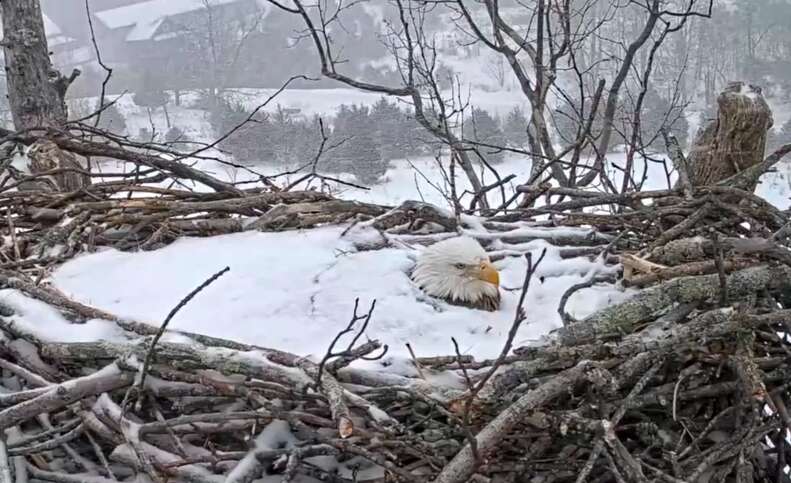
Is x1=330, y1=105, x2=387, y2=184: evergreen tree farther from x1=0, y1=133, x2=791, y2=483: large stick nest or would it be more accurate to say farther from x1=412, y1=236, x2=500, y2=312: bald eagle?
x1=0, y1=133, x2=791, y2=483: large stick nest

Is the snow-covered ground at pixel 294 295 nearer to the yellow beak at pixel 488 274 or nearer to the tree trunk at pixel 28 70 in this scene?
the yellow beak at pixel 488 274

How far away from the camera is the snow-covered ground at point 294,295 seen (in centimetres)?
108

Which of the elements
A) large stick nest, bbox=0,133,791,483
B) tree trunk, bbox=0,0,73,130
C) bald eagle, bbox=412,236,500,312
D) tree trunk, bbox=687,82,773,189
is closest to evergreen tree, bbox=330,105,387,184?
tree trunk, bbox=0,0,73,130

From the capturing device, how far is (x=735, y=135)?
1.53 metres

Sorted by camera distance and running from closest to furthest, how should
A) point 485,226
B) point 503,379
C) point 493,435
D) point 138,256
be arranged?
point 493,435 < point 503,379 < point 138,256 < point 485,226

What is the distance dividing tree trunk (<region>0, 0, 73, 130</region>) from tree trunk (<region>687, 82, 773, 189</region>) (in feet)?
7.26

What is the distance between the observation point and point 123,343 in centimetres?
95

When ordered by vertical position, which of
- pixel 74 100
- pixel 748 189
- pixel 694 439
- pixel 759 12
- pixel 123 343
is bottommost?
pixel 694 439

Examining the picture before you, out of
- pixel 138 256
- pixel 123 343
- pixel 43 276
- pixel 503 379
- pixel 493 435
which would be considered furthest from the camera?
pixel 138 256

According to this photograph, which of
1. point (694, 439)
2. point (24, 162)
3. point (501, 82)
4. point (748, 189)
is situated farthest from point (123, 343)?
point (501, 82)

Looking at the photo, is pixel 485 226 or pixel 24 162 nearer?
pixel 485 226

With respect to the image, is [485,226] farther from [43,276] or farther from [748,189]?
[43,276]

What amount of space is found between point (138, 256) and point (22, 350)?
446 millimetres

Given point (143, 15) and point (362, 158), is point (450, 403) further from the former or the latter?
point (143, 15)
